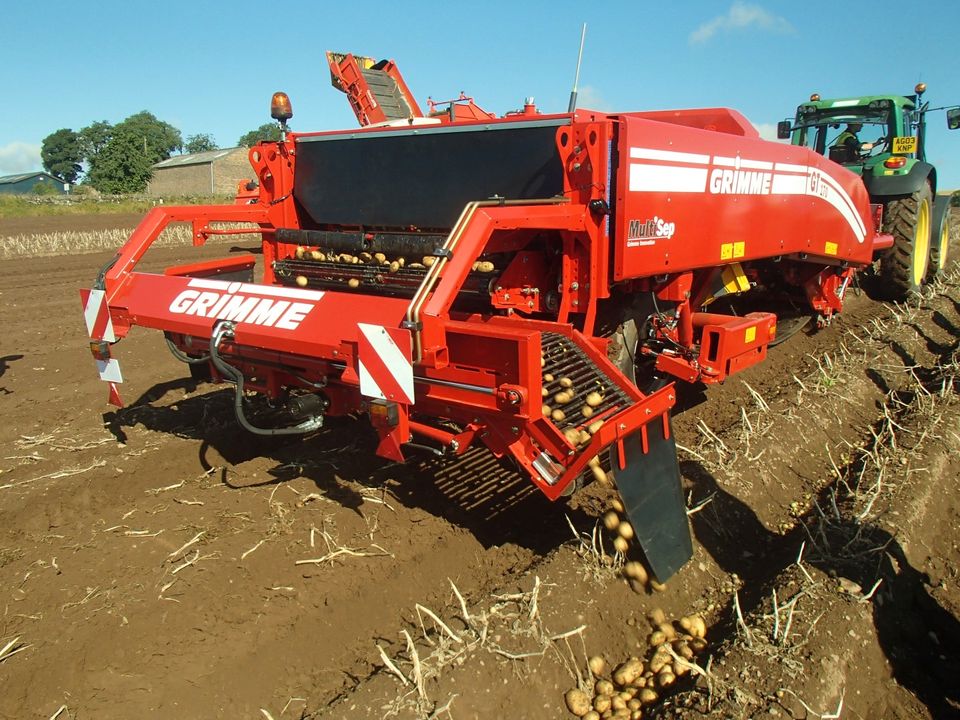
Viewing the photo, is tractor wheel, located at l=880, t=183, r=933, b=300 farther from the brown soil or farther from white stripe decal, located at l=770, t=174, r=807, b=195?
white stripe decal, located at l=770, t=174, r=807, b=195

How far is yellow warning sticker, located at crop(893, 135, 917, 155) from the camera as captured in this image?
25.8 ft

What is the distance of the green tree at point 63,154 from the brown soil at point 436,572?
299ft

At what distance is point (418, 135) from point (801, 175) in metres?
2.84

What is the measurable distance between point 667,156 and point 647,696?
8.04 ft

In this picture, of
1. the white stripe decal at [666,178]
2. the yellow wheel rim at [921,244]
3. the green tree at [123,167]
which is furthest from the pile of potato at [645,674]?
the green tree at [123,167]

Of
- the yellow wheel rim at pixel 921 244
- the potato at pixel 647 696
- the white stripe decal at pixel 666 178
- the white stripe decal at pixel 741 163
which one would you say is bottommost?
the potato at pixel 647 696

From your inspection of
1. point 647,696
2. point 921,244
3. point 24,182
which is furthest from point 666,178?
point 24,182

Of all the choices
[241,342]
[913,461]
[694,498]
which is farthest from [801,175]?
[241,342]

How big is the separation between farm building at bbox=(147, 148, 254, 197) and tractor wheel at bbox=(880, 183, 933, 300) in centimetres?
4327

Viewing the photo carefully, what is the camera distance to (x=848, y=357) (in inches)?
247

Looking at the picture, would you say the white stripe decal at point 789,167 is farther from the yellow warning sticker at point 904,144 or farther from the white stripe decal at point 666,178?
the yellow warning sticker at point 904,144

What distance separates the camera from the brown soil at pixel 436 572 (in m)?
2.60

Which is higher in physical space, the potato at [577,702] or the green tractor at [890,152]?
the green tractor at [890,152]

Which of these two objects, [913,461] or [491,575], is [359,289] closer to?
[491,575]
